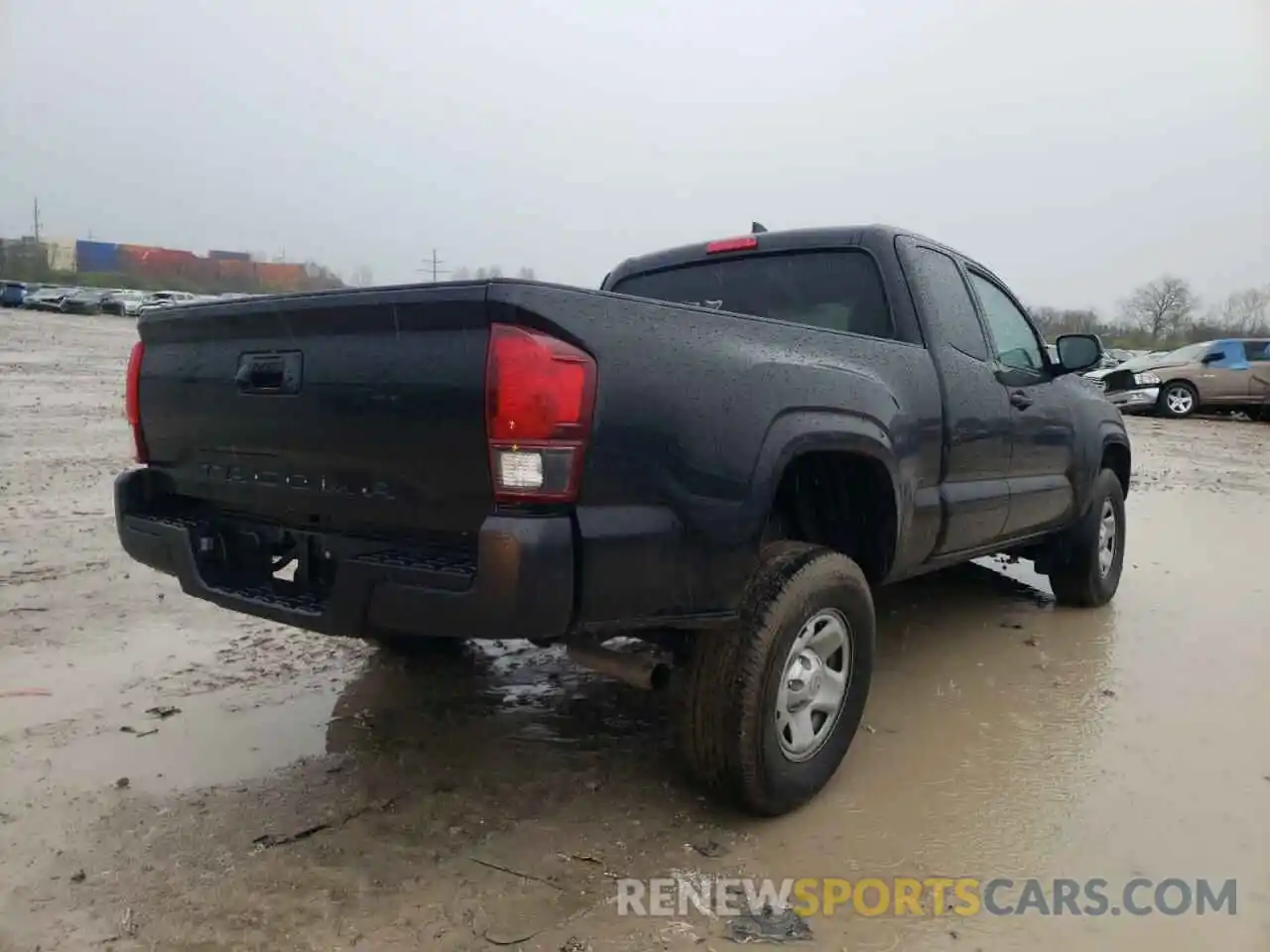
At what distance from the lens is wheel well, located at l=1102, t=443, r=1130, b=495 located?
533 centimetres

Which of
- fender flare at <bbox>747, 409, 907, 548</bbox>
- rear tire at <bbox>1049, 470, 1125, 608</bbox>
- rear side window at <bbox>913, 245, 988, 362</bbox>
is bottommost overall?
rear tire at <bbox>1049, 470, 1125, 608</bbox>

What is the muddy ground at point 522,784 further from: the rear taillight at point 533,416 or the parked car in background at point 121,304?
the parked car in background at point 121,304

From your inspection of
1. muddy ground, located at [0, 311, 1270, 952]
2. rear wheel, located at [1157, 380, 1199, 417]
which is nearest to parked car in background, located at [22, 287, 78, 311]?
rear wheel, located at [1157, 380, 1199, 417]

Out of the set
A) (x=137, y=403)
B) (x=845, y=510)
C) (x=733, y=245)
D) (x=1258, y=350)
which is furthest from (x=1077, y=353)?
(x=1258, y=350)

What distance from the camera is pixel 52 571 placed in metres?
5.01

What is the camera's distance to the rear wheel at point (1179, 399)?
62.8ft

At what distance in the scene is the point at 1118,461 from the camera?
18.1ft

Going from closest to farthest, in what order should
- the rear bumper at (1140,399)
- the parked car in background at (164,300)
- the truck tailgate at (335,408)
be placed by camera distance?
the truck tailgate at (335,408)
the parked car in background at (164,300)
the rear bumper at (1140,399)

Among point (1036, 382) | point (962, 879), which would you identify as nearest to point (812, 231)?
point (1036, 382)

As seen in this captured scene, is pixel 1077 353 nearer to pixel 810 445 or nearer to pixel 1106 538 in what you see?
pixel 1106 538

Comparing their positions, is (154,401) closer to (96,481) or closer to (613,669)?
(613,669)

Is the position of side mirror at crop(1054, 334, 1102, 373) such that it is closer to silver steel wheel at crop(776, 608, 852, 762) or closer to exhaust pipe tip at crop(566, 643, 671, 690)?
silver steel wheel at crop(776, 608, 852, 762)

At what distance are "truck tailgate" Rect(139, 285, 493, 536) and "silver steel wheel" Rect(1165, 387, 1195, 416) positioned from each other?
20591 mm

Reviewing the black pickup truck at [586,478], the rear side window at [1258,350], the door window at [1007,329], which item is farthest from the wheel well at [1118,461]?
the rear side window at [1258,350]
